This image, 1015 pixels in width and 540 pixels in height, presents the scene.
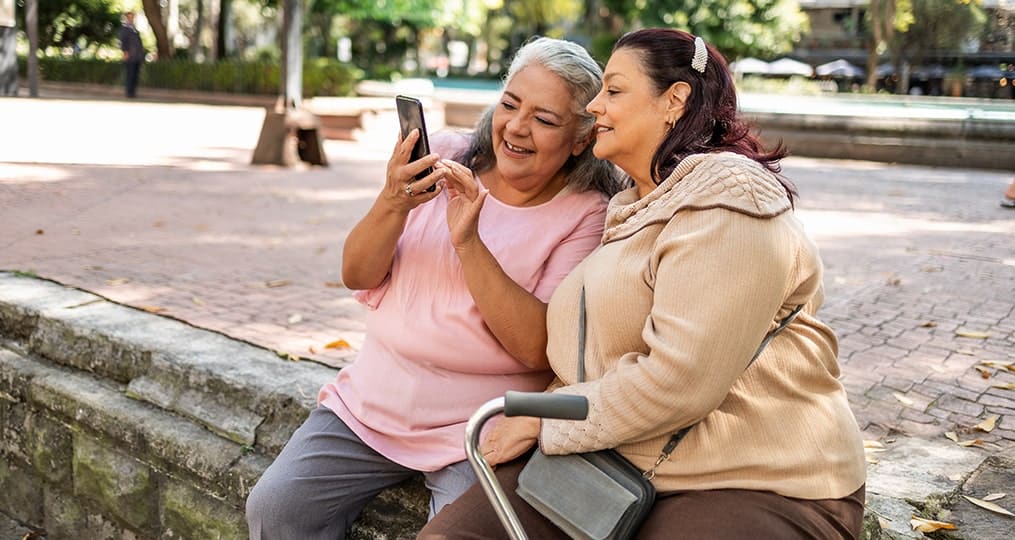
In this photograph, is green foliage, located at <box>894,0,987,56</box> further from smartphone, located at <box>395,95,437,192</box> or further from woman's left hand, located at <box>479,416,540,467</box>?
woman's left hand, located at <box>479,416,540,467</box>

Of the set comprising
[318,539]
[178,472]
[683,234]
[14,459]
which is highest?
[683,234]

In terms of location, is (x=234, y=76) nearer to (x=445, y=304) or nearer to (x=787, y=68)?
(x=445, y=304)

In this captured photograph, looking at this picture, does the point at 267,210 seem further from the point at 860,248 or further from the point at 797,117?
the point at 797,117

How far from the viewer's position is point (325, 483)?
275 cm

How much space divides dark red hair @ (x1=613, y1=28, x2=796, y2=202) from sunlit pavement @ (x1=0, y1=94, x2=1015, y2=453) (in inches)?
67.3

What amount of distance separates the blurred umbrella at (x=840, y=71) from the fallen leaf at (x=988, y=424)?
43.1 meters

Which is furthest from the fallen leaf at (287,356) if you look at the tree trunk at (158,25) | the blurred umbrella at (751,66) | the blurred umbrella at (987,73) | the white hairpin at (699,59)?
the blurred umbrella at (987,73)

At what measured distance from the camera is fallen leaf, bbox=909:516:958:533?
2586 millimetres

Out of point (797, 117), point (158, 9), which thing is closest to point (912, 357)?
point (797, 117)

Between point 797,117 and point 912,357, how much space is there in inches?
465

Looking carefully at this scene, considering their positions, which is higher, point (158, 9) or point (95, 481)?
point (158, 9)

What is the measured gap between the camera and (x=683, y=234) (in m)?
2.08

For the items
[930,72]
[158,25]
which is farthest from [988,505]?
[930,72]

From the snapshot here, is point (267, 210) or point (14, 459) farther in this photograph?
point (267, 210)
